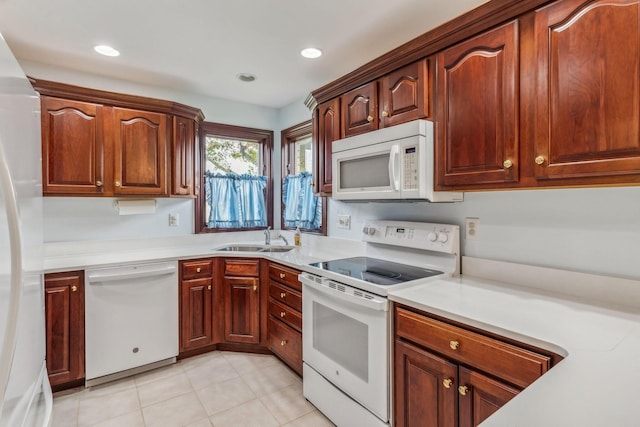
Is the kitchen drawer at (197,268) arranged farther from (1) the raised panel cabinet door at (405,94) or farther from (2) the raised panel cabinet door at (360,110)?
(1) the raised panel cabinet door at (405,94)

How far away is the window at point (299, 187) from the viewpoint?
3.18 m

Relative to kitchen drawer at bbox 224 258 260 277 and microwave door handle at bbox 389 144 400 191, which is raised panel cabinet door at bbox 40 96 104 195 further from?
microwave door handle at bbox 389 144 400 191

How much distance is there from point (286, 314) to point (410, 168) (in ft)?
4.77

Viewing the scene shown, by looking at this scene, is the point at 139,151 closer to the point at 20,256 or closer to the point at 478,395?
the point at 20,256

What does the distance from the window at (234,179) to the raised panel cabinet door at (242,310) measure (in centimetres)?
81

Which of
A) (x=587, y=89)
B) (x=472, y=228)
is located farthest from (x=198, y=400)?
(x=587, y=89)

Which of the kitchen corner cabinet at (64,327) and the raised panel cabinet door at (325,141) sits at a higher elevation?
the raised panel cabinet door at (325,141)

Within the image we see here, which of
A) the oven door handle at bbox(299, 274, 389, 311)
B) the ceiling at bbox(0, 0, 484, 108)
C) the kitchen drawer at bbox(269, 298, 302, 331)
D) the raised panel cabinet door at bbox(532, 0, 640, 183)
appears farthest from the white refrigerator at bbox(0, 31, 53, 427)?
the raised panel cabinet door at bbox(532, 0, 640, 183)

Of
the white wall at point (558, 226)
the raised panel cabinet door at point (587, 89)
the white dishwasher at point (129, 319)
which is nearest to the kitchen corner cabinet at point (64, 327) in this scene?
the white dishwasher at point (129, 319)

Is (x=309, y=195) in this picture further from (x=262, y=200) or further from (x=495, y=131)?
(x=495, y=131)

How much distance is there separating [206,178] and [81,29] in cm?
155

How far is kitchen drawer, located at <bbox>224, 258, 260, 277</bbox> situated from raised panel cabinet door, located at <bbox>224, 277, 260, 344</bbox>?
0.04 metres

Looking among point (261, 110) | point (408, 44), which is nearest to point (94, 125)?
point (261, 110)

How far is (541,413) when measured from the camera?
0.64 meters
